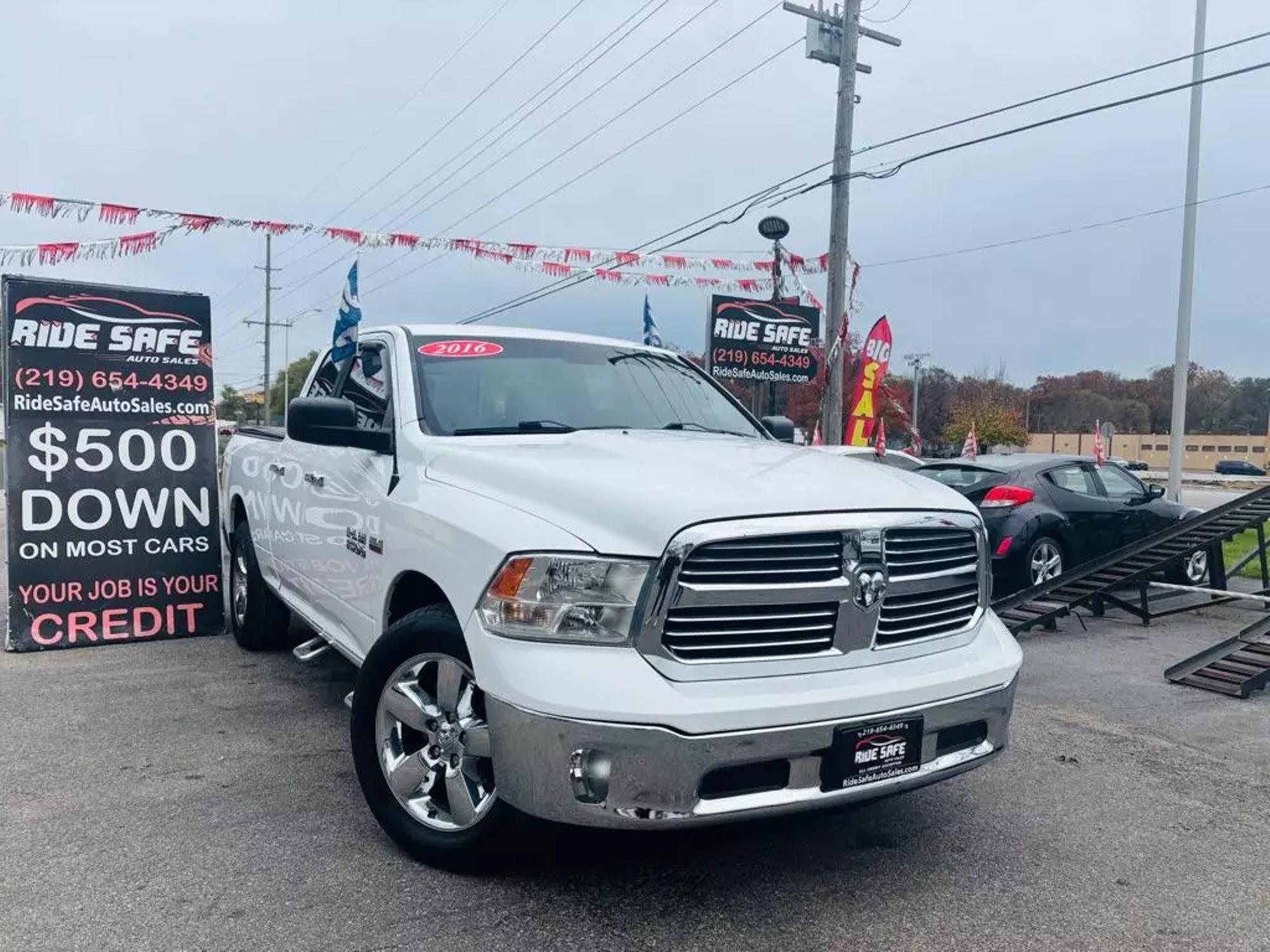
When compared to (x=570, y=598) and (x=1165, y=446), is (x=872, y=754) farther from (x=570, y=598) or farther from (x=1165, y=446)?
(x=1165, y=446)

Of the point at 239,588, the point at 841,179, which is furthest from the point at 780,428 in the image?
the point at 841,179

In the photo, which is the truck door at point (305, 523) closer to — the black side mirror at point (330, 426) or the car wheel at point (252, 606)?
the black side mirror at point (330, 426)

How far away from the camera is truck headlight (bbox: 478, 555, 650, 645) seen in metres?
2.85

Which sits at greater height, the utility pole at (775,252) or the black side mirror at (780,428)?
the utility pole at (775,252)

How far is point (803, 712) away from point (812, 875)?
34.6 inches

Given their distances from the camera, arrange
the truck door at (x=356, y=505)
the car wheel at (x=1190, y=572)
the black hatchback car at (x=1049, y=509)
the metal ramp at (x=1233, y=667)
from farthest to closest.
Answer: the car wheel at (x=1190, y=572) → the black hatchback car at (x=1049, y=509) → the metal ramp at (x=1233, y=667) → the truck door at (x=356, y=505)

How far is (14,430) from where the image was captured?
6.55 metres

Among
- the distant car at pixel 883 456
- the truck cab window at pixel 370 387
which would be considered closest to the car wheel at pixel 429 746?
the truck cab window at pixel 370 387

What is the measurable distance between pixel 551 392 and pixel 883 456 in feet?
9.60

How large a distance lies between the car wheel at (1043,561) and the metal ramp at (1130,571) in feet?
2.15

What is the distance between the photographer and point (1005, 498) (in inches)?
356

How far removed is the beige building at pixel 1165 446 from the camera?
8200 cm

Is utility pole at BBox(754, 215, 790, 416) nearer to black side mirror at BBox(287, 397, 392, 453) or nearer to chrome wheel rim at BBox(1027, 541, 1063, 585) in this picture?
chrome wheel rim at BBox(1027, 541, 1063, 585)

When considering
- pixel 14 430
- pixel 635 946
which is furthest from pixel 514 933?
pixel 14 430
